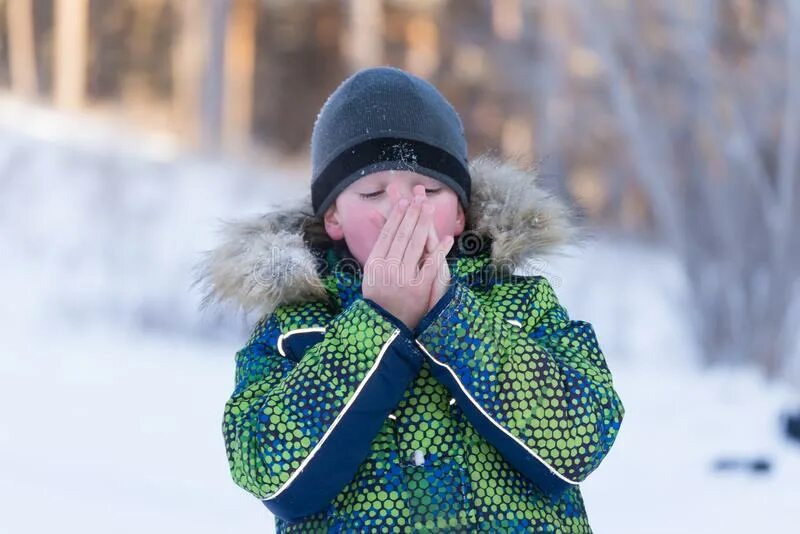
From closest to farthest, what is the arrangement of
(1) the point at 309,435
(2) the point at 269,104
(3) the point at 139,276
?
(1) the point at 309,435, (3) the point at 139,276, (2) the point at 269,104

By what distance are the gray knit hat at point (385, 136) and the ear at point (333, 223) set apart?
1 centimetres

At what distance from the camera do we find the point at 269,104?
15.9 m

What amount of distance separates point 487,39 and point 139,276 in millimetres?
10362

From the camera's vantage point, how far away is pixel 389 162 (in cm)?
175

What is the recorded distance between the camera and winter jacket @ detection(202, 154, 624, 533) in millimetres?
1506

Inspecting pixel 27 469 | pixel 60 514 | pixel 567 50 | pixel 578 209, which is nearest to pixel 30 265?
pixel 27 469

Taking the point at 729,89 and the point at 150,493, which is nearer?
the point at 150,493

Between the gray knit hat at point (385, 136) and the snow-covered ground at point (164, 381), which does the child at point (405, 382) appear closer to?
the gray knit hat at point (385, 136)

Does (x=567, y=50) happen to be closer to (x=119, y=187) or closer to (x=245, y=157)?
(x=245, y=157)

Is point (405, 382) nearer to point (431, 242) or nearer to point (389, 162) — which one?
point (431, 242)

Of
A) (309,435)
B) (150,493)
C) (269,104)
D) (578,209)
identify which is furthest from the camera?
(269,104)

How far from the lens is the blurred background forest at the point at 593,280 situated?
11.5 feet

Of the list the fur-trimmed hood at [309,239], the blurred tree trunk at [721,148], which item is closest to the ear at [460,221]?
the fur-trimmed hood at [309,239]

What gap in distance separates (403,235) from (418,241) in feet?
0.08
